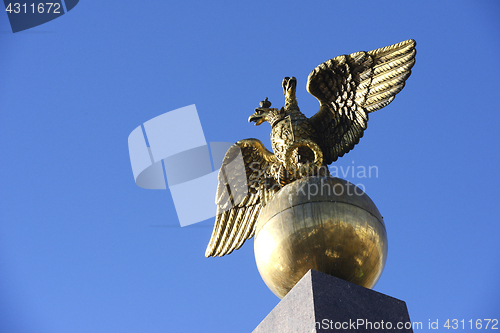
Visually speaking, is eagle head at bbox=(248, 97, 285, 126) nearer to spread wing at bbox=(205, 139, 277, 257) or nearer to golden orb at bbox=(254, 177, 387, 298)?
spread wing at bbox=(205, 139, 277, 257)

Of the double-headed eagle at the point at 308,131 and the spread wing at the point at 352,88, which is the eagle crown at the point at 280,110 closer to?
the double-headed eagle at the point at 308,131

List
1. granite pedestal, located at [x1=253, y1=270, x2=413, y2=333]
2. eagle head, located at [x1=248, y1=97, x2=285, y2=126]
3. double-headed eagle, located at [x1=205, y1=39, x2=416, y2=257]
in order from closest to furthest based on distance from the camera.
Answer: granite pedestal, located at [x1=253, y1=270, x2=413, y2=333] < double-headed eagle, located at [x1=205, y1=39, x2=416, y2=257] < eagle head, located at [x1=248, y1=97, x2=285, y2=126]

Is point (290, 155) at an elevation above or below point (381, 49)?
below

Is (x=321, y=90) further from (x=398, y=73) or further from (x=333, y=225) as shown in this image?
(x=333, y=225)

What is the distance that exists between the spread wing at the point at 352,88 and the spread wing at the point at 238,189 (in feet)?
3.23

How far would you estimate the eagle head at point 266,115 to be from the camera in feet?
24.2

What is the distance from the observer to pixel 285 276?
16.5 ft

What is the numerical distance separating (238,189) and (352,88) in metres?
2.37

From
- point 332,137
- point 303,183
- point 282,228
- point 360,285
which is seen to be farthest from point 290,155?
point 360,285

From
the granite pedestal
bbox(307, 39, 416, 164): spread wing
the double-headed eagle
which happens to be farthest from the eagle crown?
the granite pedestal

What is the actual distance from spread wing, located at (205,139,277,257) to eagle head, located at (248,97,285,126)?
1.27ft

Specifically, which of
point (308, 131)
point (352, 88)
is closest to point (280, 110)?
point (308, 131)

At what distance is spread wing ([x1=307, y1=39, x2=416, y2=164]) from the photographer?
22.5 feet

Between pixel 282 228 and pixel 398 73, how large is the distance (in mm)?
3261
